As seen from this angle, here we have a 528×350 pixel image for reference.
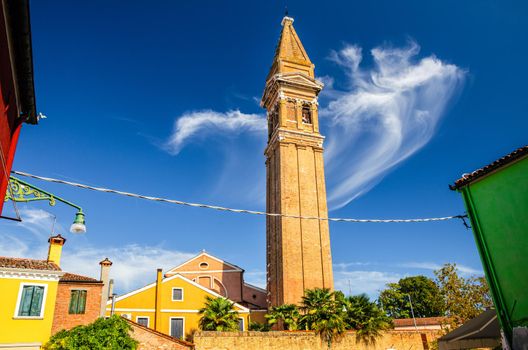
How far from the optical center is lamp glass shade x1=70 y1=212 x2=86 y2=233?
8.55m

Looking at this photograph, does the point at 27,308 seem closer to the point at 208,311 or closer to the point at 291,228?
the point at 208,311

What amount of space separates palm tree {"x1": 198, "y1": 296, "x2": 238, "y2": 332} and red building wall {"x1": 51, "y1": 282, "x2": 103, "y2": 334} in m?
6.47

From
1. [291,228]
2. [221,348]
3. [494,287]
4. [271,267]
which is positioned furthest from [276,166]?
[494,287]

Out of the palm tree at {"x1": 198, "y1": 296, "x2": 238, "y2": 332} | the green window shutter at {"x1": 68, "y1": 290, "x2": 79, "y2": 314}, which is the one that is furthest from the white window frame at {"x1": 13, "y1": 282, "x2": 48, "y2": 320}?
the palm tree at {"x1": 198, "y1": 296, "x2": 238, "y2": 332}

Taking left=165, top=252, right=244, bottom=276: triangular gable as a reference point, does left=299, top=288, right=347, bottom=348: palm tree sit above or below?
below

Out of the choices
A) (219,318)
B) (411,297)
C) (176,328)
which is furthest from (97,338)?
(411,297)

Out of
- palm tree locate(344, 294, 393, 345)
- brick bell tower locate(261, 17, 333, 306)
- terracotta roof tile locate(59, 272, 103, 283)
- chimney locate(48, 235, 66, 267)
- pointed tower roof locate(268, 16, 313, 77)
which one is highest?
pointed tower roof locate(268, 16, 313, 77)

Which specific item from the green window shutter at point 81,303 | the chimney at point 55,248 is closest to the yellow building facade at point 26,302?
the green window shutter at point 81,303

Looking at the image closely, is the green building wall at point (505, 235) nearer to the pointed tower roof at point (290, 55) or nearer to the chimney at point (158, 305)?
the chimney at point (158, 305)

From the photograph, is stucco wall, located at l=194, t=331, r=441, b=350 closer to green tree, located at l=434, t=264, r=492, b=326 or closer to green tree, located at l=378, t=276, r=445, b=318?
green tree, located at l=434, t=264, r=492, b=326

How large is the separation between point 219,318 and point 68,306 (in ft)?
28.3

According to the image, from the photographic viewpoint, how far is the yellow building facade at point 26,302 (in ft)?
60.7

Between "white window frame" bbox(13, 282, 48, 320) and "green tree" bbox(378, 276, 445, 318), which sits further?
"green tree" bbox(378, 276, 445, 318)

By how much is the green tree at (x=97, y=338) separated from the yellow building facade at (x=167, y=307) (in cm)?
1138
